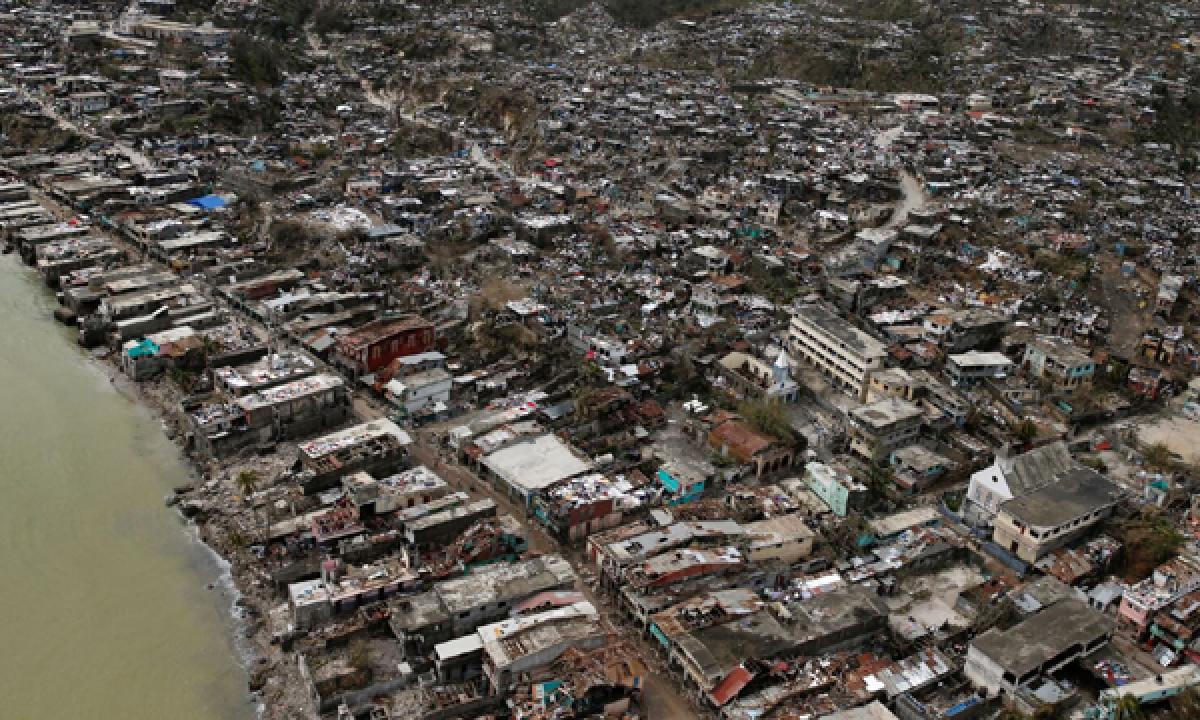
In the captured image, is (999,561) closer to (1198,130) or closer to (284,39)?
(1198,130)

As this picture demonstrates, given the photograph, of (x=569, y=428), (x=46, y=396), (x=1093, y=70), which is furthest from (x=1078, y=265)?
(x=1093, y=70)

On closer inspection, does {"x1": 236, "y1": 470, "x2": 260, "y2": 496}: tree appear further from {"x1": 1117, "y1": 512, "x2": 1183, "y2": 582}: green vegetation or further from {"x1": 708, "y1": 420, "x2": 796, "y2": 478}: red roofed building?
{"x1": 1117, "y1": 512, "x2": 1183, "y2": 582}: green vegetation

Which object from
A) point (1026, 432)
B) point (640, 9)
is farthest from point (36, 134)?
point (640, 9)

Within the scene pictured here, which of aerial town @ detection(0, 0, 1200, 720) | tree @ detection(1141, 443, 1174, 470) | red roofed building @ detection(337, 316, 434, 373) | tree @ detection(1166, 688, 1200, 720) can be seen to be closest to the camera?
tree @ detection(1166, 688, 1200, 720)

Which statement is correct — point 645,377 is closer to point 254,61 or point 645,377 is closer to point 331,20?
point 254,61

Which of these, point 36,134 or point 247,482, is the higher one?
point 36,134

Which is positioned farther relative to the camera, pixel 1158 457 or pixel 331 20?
pixel 331 20

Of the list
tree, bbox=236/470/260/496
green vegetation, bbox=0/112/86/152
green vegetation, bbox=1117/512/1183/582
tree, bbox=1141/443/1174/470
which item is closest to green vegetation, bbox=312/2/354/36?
green vegetation, bbox=0/112/86/152
